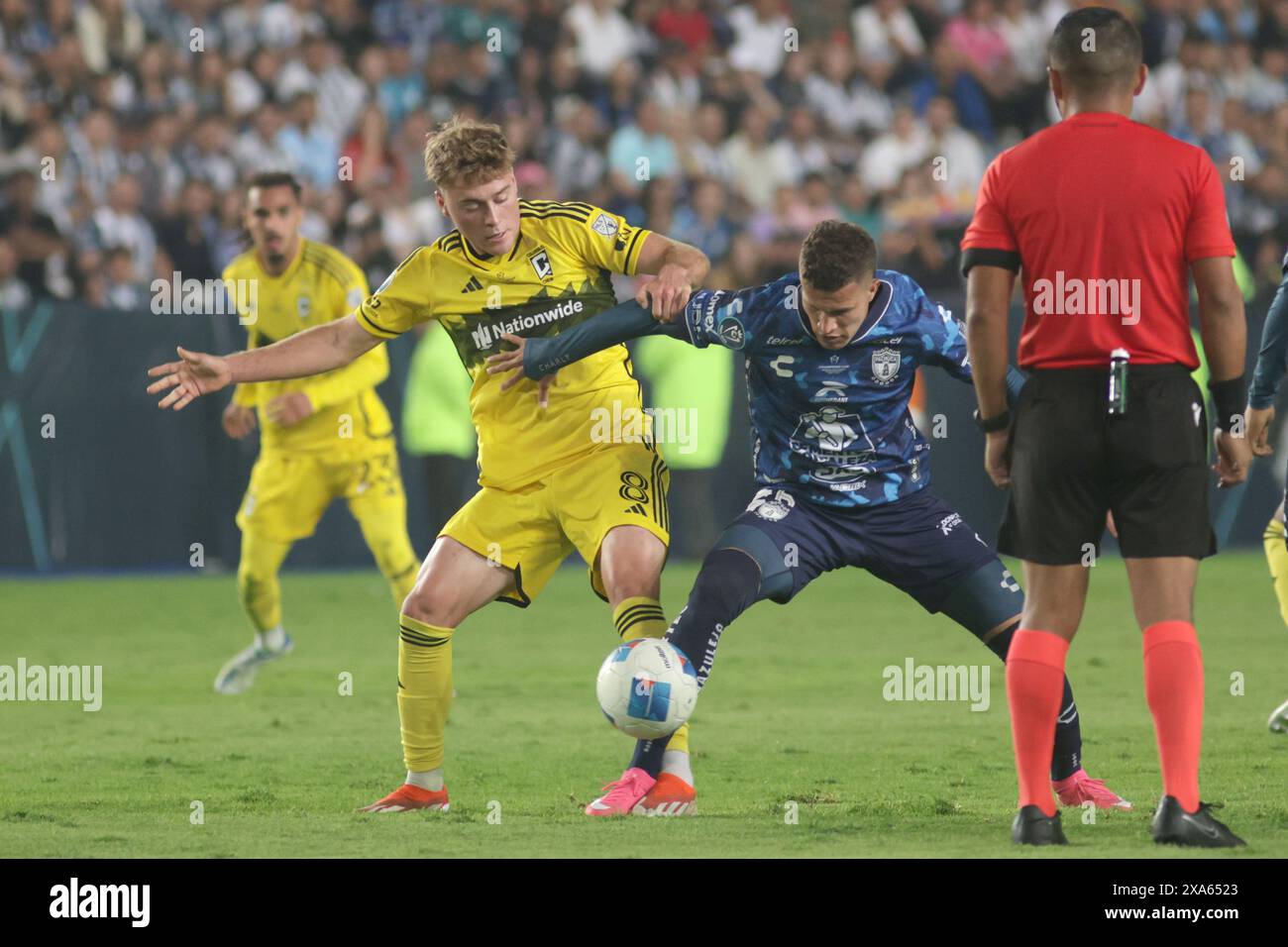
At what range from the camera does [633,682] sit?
5969mm

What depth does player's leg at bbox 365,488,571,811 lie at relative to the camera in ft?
21.7

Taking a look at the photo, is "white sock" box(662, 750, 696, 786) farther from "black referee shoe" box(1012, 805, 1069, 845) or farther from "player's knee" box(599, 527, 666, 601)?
"black referee shoe" box(1012, 805, 1069, 845)

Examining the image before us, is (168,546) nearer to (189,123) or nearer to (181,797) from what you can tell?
(189,123)

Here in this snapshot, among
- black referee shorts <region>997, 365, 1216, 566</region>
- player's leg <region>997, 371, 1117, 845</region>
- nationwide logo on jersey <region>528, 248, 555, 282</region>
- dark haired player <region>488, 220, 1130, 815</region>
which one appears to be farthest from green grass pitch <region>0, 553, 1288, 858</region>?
nationwide logo on jersey <region>528, 248, 555, 282</region>

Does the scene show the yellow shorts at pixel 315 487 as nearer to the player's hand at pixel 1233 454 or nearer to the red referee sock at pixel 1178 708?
the player's hand at pixel 1233 454

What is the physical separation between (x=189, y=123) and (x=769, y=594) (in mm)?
12433

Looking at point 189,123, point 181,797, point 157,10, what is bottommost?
point 181,797

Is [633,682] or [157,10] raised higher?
[157,10]

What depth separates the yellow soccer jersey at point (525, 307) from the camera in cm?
684

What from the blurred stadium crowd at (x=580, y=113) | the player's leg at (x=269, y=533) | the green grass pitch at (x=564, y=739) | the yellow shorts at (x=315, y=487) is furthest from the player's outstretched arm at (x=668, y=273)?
the blurred stadium crowd at (x=580, y=113)

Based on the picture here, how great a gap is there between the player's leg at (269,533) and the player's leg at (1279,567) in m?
4.68

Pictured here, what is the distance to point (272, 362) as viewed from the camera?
6680 mm
